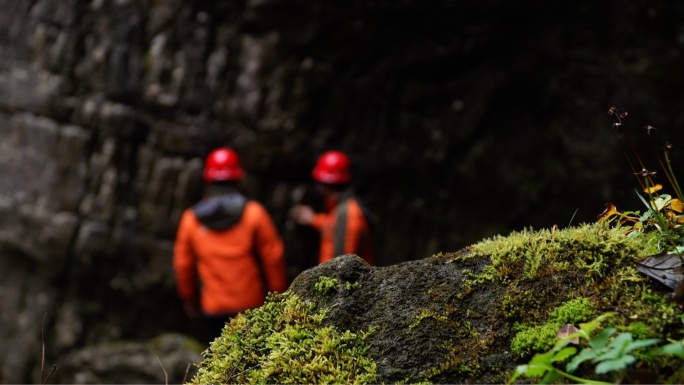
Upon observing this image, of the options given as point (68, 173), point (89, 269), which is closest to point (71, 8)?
point (68, 173)

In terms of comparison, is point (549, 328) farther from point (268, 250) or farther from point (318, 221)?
point (318, 221)

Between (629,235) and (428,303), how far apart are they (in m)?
0.53

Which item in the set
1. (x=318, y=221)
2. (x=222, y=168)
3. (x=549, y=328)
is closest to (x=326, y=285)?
(x=549, y=328)

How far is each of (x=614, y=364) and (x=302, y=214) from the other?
245 inches

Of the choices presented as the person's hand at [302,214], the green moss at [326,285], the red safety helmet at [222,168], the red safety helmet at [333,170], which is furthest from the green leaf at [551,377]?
the person's hand at [302,214]

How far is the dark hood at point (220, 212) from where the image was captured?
5.66m

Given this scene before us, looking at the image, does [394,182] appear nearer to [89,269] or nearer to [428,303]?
[89,269]

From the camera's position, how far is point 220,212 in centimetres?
568

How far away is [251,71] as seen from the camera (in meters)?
7.47

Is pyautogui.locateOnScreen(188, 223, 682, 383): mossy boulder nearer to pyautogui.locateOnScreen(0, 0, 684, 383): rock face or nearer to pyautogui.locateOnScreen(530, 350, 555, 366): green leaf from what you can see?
pyautogui.locateOnScreen(530, 350, 555, 366): green leaf

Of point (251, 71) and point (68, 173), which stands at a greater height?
point (251, 71)

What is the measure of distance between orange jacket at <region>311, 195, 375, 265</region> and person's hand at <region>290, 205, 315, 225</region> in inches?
62.9

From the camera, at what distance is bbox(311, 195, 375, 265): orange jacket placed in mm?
5445

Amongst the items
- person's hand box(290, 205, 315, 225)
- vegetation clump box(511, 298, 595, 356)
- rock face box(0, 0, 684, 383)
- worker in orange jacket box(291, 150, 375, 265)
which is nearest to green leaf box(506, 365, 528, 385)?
vegetation clump box(511, 298, 595, 356)
